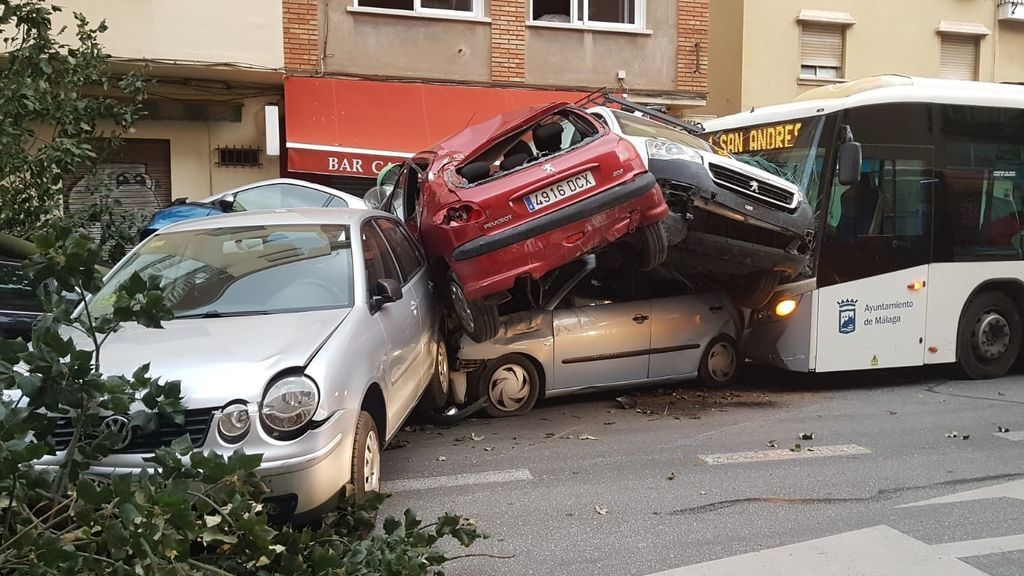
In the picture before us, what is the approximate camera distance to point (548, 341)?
23.0 ft

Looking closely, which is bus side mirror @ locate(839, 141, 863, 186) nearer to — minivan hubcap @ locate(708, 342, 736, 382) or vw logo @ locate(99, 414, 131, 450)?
minivan hubcap @ locate(708, 342, 736, 382)

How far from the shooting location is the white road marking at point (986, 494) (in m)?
4.86

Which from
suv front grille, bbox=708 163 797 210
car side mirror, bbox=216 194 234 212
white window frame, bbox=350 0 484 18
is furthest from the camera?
white window frame, bbox=350 0 484 18

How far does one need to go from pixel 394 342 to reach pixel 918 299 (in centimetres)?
582

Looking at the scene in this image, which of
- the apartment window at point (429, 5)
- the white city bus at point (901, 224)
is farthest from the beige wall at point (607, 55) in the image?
the white city bus at point (901, 224)

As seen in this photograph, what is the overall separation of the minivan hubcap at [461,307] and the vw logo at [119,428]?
3.12m

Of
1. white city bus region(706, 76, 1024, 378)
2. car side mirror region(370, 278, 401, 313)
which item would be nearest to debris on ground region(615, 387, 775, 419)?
white city bus region(706, 76, 1024, 378)

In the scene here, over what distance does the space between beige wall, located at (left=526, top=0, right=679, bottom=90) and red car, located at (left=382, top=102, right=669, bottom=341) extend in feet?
25.5

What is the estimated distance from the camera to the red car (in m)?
5.84

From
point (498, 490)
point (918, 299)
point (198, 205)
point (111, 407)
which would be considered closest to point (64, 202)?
point (198, 205)

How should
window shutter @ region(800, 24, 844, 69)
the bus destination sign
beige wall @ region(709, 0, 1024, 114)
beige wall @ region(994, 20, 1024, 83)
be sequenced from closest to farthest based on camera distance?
the bus destination sign → beige wall @ region(709, 0, 1024, 114) → window shutter @ region(800, 24, 844, 69) → beige wall @ region(994, 20, 1024, 83)

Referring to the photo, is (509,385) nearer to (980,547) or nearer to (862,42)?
(980,547)

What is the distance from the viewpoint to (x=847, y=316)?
Result: 7.92 metres

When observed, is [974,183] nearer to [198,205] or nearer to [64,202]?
[198,205]
